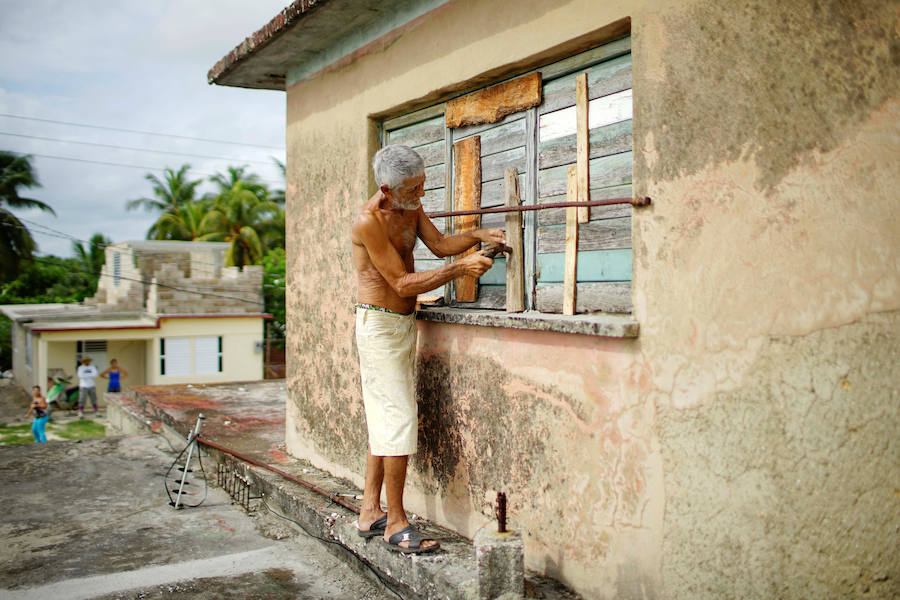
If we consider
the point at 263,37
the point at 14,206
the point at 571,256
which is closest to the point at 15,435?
the point at 14,206

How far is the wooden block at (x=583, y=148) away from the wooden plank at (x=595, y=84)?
0.04 meters

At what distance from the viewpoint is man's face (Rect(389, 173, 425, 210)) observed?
3.45 m

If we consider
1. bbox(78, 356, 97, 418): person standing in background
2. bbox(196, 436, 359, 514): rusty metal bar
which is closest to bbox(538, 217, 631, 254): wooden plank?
bbox(196, 436, 359, 514): rusty metal bar

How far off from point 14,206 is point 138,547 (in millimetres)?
Answer: 29663

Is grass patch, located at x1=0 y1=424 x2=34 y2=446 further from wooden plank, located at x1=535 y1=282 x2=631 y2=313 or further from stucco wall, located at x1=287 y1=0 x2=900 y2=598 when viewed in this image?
stucco wall, located at x1=287 y1=0 x2=900 y2=598

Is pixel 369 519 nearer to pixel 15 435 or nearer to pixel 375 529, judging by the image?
pixel 375 529

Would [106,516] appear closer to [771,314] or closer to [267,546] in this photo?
[267,546]

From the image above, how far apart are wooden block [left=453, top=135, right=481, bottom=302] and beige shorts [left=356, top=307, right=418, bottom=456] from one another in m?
0.49

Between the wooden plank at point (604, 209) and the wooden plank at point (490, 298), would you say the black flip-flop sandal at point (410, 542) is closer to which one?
the wooden plank at point (490, 298)

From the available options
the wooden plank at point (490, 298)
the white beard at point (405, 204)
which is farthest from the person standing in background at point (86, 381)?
the white beard at point (405, 204)

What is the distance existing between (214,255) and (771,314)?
25055 mm

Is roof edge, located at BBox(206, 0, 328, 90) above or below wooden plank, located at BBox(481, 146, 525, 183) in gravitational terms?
above

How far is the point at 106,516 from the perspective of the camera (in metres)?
4.86

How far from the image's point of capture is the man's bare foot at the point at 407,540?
354 centimetres
